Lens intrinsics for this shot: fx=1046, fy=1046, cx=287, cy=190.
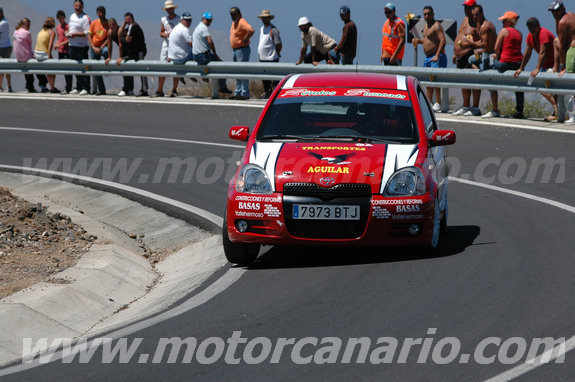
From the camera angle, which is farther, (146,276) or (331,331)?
(146,276)

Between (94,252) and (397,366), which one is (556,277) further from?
(94,252)

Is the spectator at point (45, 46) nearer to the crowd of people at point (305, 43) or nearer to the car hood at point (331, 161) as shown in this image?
the crowd of people at point (305, 43)

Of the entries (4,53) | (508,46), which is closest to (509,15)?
(508,46)

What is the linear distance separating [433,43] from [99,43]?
935 centimetres

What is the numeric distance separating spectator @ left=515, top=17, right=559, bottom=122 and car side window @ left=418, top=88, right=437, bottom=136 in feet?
27.2

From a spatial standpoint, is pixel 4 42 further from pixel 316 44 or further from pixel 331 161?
pixel 331 161

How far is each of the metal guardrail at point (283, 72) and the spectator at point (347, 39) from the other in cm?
47

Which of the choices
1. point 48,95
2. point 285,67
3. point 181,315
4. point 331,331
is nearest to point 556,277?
point 331,331

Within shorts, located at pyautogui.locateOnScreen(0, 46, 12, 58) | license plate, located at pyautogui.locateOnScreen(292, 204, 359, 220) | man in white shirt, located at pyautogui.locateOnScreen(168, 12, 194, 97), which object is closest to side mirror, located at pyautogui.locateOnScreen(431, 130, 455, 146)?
license plate, located at pyautogui.locateOnScreen(292, 204, 359, 220)

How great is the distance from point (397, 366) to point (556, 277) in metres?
2.66

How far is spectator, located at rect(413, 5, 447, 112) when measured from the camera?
67.4ft

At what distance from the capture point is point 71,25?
26203mm

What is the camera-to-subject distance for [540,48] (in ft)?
61.7

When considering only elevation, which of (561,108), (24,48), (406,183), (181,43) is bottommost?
(561,108)
